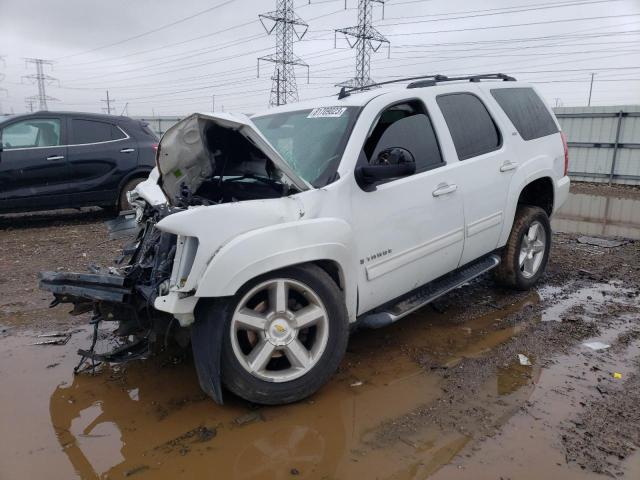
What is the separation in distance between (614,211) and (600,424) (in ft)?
30.7

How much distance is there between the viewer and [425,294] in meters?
3.74

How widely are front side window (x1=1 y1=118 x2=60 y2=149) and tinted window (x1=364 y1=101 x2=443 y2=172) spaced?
620cm

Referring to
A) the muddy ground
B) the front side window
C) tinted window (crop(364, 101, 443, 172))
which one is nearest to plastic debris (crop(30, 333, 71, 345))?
the muddy ground

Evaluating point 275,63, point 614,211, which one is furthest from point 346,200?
point 275,63

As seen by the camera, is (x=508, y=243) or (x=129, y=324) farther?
(x=508, y=243)

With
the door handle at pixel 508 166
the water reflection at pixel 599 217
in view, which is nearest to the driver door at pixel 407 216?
the door handle at pixel 508 166

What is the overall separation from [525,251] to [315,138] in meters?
2.62

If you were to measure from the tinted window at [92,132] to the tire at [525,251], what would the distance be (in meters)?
6.47

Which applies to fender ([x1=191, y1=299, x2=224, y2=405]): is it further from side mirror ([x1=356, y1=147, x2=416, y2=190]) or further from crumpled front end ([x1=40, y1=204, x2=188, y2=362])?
side mirror ([x1=356, y1=147, x2=416, y2=190])

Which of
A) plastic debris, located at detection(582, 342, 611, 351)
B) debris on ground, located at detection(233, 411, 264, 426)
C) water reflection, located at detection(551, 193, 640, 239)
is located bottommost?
debris on ground, located at detection(233, 411, 264, 426)

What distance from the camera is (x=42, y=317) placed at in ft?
14.2

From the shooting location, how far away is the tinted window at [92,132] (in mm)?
7848

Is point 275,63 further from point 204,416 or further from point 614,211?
point 204,416

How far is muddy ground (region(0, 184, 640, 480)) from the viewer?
2.41 meters
